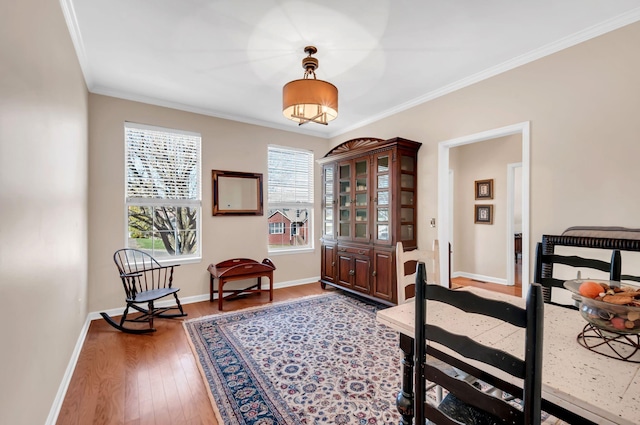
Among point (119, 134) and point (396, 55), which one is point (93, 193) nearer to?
point (119, 134)

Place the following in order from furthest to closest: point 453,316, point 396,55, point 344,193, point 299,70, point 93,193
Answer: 1. point 344,193
2. point 93,193
3. point 299,70
4. point 396,55
5. point 453,316

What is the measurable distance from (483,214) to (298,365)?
4499mm

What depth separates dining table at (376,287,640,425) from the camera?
0.82 metres

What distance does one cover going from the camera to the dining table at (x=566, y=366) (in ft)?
2.69

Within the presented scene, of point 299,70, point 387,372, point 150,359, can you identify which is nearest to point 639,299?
point 387,372

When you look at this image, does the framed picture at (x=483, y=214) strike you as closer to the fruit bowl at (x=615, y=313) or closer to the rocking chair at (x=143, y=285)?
the fruit bowl at (x=615, y=313)

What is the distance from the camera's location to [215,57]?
2.81 meters

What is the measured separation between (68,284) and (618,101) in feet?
15.3

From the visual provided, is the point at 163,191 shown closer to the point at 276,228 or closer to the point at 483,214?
the point at 276,228

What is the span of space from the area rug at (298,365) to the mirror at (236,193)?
156 cm

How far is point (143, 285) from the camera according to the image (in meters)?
3.74

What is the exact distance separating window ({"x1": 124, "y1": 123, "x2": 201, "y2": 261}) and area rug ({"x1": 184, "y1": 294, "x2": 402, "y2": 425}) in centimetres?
125

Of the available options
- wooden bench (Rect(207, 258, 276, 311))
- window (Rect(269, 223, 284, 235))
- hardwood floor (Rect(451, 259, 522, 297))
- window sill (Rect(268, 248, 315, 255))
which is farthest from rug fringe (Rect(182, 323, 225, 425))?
hardwood floor (Rect(451, 259, 522, 297))

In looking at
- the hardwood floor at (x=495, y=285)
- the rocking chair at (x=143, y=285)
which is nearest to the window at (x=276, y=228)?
the rocking chair at (x=143, y=285)
